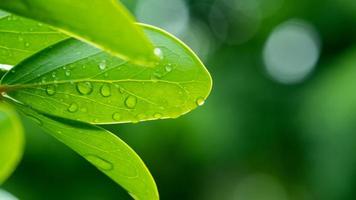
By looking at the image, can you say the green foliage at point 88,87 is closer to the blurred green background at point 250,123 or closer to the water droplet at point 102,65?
the water droplet at point 102,65

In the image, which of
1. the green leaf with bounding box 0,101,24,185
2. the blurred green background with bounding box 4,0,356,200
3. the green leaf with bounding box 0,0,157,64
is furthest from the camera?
the blurred green background with bounding box 4,0,356,200

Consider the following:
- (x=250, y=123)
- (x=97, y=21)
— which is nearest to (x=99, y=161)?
(x=97, y=21)

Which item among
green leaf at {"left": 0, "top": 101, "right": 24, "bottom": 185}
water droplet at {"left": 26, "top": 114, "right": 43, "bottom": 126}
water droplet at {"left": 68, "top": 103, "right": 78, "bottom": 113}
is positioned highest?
water droplet at {"left": 68, "top": 103, "right": 78, "bottom": 113}

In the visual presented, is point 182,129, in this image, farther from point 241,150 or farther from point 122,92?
point 122,92

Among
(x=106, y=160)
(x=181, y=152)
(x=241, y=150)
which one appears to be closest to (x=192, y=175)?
(x=181, y=152)

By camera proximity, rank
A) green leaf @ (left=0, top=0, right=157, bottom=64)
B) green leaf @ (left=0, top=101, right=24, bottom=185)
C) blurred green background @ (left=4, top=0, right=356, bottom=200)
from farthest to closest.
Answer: blurred green background @ (left=4, top=0, right=356, bottom=200)
green leaf @ (left=0, top=101, right=24, bottom=185)
green leaf @ (left=0, top=0, right=157, bottom=64)

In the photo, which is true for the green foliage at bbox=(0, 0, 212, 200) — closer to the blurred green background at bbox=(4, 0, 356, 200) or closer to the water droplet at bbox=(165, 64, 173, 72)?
the water droplet at bbox=(165, 64, 173, 72)

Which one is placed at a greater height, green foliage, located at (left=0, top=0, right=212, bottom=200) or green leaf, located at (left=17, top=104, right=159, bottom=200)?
green foliage, located at (left=0, top=0, right=212, bottom=200)

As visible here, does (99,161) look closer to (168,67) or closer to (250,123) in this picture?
(168,67)

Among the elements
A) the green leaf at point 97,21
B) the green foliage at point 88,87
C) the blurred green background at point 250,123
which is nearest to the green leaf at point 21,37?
the green foliage at point 88,87

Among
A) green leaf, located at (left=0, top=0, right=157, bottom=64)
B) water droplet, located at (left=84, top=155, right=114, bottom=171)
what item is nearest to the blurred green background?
water droplet, located at (left=84, top=155, right=114, bottom=171)
